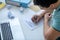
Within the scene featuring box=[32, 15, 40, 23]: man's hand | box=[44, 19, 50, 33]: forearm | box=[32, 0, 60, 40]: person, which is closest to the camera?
box=[32, 0, 60, 40]: person

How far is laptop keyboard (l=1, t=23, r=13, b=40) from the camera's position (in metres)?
1.19

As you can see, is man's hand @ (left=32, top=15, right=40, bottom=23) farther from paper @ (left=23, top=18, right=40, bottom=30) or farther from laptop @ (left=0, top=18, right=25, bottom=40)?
laptop @ (left=0, top=18, right=25, bottom=40)

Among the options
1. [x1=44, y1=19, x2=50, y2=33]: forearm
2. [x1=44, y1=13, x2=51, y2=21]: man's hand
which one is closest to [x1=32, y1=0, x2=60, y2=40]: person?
[x1=44, y1=19, x2=50, y2=33]: forearm

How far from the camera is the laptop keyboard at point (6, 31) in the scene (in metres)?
1.19

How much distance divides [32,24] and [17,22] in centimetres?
13

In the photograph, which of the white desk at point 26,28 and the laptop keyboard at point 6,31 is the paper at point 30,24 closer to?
the white desk at point 26,28

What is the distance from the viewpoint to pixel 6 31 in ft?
4.05

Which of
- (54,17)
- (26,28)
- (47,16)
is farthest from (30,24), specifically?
(54,17)

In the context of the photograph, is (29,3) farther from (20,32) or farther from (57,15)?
(57,15)

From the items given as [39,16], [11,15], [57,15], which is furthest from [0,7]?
[57,15]

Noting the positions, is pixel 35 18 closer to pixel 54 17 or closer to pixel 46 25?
pixel 46 25

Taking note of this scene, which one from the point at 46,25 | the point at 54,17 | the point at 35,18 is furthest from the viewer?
the point at 35,18

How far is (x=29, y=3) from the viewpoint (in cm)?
147

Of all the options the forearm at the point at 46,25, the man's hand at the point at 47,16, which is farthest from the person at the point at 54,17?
the man's hand at the point at 47,16
